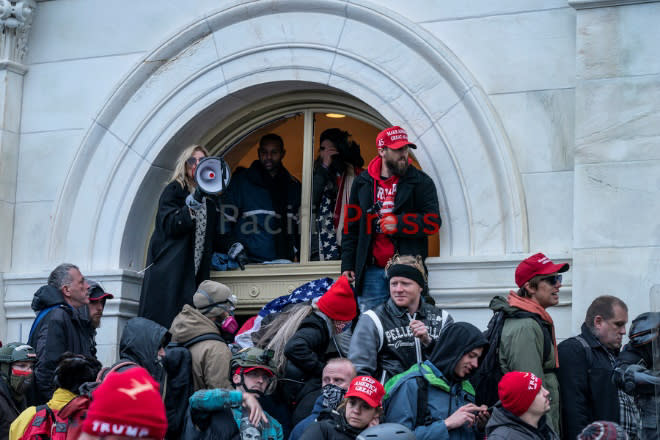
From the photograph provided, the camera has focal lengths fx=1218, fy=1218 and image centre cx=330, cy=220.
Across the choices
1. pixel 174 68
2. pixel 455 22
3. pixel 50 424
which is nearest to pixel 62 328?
pixel 50 424

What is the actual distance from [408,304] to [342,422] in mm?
1212

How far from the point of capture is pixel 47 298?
9445 mm

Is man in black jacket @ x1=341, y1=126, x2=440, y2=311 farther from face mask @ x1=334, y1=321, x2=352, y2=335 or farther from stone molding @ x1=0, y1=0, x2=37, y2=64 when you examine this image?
stone molding @ x1=0, y1=0, x2=37, y2=64

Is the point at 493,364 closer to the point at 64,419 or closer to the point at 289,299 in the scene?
the point at 289,299

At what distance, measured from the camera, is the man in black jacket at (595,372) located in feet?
26.8

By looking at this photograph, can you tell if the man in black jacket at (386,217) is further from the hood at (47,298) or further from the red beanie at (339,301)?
the hood at (47,298)

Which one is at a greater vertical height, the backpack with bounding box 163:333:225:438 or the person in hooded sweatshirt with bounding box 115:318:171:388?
the person in hooded sweatshirt with bounding box 115:318:171:388

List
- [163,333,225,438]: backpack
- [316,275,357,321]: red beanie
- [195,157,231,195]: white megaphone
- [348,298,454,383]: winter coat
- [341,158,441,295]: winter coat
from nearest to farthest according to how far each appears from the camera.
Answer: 1. [348,298,454,383]: winter coat
2. [163,333,225,438]: backpack
3. [316,275,357,321]: red beanie
4. [341,158,441,295]: winter coat
5. [195,157,231,195]: white megaphone

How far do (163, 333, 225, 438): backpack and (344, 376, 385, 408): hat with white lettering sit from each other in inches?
66.7

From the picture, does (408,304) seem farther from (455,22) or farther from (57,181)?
(57,181)

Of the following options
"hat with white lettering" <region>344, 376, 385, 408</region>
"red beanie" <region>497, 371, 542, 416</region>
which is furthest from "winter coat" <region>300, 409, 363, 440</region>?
"red beanie" <region>497, 371, 542, 416</region>

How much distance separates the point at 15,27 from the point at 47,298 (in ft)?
11.1

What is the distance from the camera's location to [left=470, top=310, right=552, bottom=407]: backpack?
27.3ft

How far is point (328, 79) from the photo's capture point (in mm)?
10680
